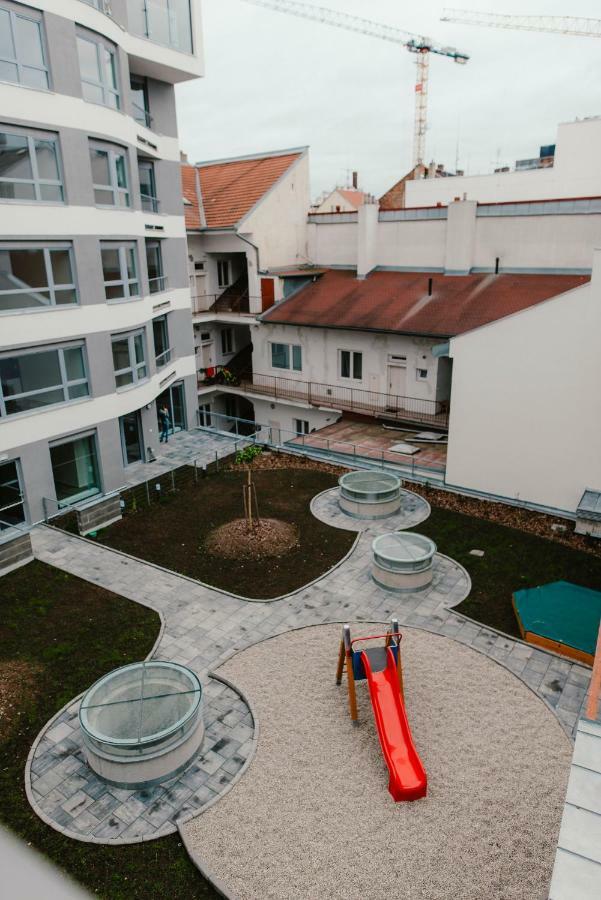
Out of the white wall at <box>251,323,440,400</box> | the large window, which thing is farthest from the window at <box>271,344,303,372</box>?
the large window

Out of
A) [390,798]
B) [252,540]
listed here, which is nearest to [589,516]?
[252,540]

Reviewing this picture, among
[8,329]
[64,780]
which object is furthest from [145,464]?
[64,780]

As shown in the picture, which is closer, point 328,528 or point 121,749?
point 121,749

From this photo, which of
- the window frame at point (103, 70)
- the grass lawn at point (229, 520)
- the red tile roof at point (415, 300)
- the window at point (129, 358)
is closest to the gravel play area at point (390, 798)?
the grass lawn at point (229, 520)

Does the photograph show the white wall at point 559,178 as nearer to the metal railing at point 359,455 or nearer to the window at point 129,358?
the metal railing at point 359,455

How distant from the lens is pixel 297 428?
3094 cm

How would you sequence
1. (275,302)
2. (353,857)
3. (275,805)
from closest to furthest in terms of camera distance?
(353,857), (275,805), (275,302)

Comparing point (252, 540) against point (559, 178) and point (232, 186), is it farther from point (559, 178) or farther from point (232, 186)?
point (559, 178)

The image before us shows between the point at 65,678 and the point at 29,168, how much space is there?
43.6 ft

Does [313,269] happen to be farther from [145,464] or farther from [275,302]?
[145,464]

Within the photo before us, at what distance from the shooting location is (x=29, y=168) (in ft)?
55.2

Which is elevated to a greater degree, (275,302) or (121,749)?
(275,302)

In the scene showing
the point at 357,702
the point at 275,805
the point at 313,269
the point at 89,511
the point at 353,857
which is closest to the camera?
the point at 353,857

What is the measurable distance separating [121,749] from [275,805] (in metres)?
2.57
